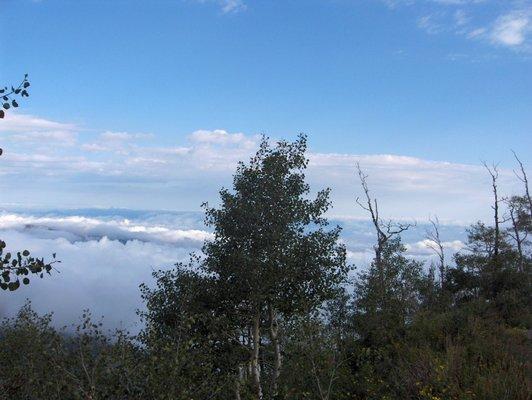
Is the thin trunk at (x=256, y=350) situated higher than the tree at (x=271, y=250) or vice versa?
the tree at (x=271, y=250)

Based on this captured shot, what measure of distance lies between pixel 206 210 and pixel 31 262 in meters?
21.8

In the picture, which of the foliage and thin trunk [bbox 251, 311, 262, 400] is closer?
the foliage

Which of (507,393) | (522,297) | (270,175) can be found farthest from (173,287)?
(522,297)

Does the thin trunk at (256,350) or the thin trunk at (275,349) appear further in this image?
the thin trunk at (256,350)

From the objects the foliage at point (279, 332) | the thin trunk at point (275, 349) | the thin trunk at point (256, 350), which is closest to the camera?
the foliage at point (279, 332)

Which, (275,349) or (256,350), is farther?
(256,350)

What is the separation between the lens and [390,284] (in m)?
36.9

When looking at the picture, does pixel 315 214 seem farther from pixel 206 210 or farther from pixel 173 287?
pixel 173 287

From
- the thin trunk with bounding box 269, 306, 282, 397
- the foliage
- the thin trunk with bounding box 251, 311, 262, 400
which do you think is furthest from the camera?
the thin trunk with bounding box 251, 311, 262, 400

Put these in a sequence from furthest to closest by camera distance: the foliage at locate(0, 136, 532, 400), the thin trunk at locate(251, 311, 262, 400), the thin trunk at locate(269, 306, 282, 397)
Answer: the thin trunk at locate(251, 311, 262, 400) → the thin trunk at locate(269, 306, 282, 397) → the foliage at locate(0, 136, 532, 400)

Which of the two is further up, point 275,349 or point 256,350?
point 275,349

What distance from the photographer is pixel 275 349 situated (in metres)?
24.5

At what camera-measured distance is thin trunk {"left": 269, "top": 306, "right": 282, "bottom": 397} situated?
22059 mm

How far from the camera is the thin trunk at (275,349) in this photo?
22.1m
